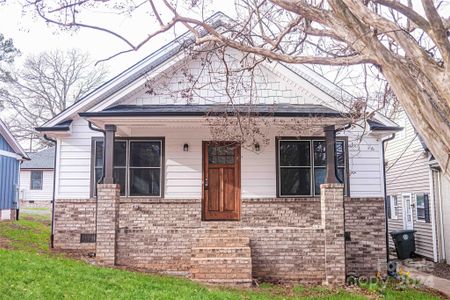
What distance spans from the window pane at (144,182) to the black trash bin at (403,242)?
8075 millimetres

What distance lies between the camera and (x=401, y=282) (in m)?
10.2

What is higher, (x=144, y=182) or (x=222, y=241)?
(x=144, y=182)

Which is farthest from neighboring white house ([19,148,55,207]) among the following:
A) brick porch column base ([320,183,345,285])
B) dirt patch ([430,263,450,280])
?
brick porch column base ([320,183,345,285])

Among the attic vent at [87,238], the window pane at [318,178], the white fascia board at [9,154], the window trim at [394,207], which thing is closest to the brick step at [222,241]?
the window pane at [318,178]

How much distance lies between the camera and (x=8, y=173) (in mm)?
19141

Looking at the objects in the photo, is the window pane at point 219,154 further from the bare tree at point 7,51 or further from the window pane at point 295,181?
the bare tree at point 7,51

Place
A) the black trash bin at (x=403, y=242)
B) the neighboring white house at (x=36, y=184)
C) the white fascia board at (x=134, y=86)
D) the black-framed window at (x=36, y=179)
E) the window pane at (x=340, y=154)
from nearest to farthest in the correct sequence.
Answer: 1. the white fascia board at (x=134, y=86)
2. the window pane at (x=340, y=154)
3. the black trash bin at (x=403, y=242)
4. the neighboring white house at (x=36, y=184)
5. the black-framed window at (x=36, y=179)

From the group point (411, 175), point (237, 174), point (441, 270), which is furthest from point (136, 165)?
point (411, 175)

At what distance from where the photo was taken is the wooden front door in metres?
12.0

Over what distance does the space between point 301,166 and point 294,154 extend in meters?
0.36

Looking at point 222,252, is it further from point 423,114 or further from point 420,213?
point 420,213

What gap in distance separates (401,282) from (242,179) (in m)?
4.37

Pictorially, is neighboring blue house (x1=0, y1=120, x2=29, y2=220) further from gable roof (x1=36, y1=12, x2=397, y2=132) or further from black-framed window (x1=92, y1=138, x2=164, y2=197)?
black-framed window (x1=92, y1=138, x2=164, y2=197)

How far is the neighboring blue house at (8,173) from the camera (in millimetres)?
18375
